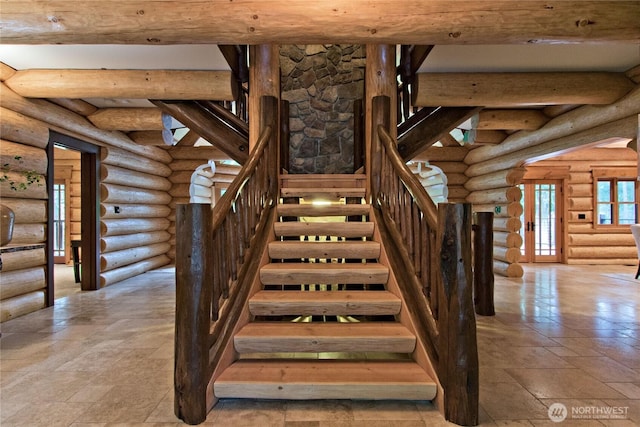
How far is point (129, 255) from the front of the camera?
664 centimetres

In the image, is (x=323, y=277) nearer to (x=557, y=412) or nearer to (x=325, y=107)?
(x=557, y=412)

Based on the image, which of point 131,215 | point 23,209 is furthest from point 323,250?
point 131,215

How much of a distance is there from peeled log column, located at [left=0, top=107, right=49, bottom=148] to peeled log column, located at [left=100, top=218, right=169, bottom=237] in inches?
74.3

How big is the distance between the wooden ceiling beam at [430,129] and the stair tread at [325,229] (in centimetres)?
167

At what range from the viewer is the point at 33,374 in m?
2.47

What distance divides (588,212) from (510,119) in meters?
5.18

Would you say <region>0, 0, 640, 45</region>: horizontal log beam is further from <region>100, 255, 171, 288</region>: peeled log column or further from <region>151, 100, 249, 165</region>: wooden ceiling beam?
<region>100, 255, 171, 288</region>: peeled log column

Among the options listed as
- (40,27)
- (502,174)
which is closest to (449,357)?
(40,27)

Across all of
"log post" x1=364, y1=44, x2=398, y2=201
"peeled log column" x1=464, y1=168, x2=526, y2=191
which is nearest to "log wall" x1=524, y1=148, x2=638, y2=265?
"peeled log column" x1=464, y1=168, x2=526, y2=191

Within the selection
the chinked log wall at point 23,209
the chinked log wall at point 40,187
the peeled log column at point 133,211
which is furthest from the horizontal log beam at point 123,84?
the peeled log column at point 133,211

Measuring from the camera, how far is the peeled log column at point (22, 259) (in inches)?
153

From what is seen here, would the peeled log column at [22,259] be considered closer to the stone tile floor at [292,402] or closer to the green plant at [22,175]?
the stone tile floor at [292,402]

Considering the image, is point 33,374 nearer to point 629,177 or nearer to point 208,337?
point 208,337

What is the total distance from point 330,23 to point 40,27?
2208 mm
